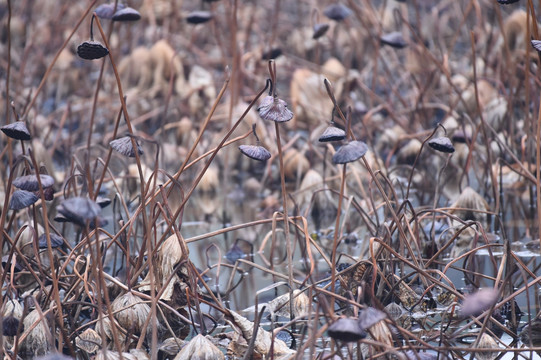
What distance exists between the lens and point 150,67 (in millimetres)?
3609

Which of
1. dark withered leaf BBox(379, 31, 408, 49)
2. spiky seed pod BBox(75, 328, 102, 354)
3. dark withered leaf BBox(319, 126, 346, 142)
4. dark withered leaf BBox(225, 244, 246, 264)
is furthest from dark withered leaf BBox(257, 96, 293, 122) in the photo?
dark withered leaf BBox(379, 31, 408, 49)

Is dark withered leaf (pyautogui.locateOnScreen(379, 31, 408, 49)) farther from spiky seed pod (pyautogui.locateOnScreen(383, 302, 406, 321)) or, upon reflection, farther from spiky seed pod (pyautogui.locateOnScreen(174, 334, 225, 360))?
spiky seed pod (pyautogui.locateOnScreen(174, 334, 225, 360))

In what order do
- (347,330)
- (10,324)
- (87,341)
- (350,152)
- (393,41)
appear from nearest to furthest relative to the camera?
(347,330)
(350,152)
(10,324)
(87,341)
(393,41)

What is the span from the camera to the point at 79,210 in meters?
0.90

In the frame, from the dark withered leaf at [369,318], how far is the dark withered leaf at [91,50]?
1.83 ft

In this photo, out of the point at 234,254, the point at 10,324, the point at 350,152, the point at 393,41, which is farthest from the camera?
the point at 393,41

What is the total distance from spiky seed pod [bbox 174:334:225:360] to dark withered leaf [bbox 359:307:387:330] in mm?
319

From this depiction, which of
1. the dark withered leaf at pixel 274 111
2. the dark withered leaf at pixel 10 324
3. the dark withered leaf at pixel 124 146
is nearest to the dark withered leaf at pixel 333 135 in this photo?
the dark withered leaf at pixel 274 111

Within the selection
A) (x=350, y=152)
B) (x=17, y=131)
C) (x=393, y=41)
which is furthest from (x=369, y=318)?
(x=393, y=41)

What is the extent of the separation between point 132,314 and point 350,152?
497mm

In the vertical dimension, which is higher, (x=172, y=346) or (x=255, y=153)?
(x=255, y=153)

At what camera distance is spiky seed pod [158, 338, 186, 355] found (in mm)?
1275

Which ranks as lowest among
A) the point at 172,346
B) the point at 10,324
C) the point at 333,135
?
the point at 172,346

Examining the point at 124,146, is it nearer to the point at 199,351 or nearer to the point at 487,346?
the point at 199,351
